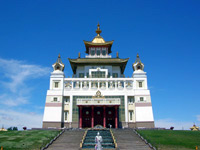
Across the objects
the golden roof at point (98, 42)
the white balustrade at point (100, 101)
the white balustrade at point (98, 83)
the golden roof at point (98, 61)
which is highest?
the golden roof at point (98, 42)

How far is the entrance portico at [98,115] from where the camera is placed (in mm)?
47375

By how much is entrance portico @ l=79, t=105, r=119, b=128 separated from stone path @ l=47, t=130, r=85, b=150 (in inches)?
392

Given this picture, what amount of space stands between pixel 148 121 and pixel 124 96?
23.2 ft

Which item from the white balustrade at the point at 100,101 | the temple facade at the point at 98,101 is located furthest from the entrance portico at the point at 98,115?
the white balustrade at the point at 100,101

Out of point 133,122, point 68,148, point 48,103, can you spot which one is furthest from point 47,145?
point 133,122

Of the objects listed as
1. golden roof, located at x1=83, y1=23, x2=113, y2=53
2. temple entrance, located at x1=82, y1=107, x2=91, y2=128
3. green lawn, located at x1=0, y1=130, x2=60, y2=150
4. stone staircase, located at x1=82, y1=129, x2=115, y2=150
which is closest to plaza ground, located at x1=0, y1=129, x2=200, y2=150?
green lawn, located at x1=0, y1=130, x2=60, y2=150

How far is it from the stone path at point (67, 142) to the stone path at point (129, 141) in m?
5.53

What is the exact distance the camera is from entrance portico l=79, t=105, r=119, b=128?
47375mm

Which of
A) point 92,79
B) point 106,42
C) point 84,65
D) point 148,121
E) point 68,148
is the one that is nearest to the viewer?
point 68,148

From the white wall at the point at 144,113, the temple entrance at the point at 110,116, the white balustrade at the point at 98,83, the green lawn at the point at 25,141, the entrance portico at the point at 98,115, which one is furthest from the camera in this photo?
the white balustrade at the point at 98,83

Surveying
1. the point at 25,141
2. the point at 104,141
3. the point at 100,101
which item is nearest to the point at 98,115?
the point at 100,101

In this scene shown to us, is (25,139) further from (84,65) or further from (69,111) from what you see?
(84,65)

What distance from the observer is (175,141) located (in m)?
31.7

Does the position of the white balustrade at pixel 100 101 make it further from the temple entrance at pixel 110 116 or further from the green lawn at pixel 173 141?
the green lawn at pixel 173 141
